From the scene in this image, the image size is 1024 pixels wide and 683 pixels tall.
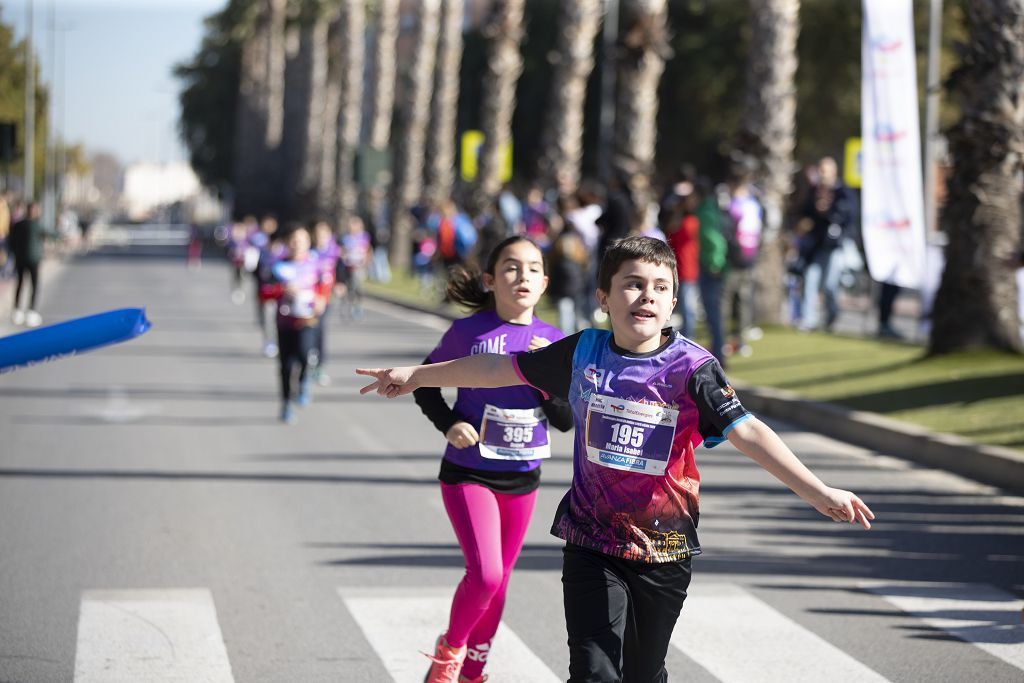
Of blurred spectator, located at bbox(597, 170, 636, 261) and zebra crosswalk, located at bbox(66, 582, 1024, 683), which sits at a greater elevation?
blurred spectator, located at bbox(597, 170, 636, 261)

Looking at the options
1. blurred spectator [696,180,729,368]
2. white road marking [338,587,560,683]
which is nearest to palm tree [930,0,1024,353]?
blurred spectator [696,180,729,368]

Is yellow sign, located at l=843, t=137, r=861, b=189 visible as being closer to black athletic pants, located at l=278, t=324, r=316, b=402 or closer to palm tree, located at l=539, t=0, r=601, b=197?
palm tree, located at l=539, t=0, r=601, b=197

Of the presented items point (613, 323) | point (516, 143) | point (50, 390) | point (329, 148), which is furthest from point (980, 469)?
point (516, 143)

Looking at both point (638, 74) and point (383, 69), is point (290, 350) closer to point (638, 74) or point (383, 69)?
point (638, 74)

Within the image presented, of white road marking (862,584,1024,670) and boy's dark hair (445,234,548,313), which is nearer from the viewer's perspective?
boy's dark hair (445,234,548,313)

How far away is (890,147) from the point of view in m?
16.0

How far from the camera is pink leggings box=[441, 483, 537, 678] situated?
5.55 m

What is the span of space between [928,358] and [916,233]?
1250mm

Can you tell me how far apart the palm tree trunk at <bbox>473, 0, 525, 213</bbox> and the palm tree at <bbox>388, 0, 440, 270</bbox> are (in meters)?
5.66

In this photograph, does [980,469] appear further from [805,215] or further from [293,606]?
[805,215]

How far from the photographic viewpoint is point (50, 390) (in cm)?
1688

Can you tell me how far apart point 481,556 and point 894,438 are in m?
7.49

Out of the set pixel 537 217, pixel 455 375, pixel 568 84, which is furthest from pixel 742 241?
pixel 455 375

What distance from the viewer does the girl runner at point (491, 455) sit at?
18.3 feet
